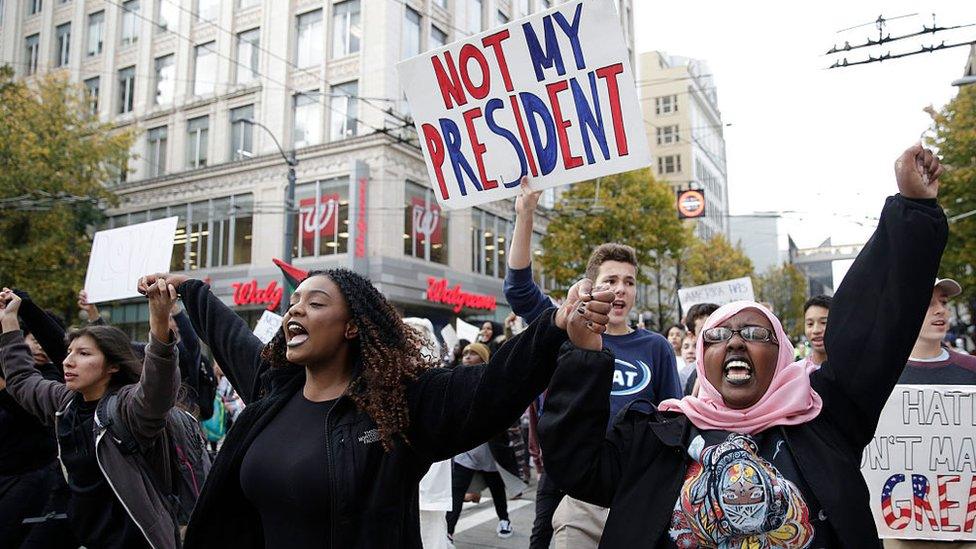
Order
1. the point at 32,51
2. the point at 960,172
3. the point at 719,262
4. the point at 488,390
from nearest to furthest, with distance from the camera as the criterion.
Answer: the point at 488,390
the point at 960,172
the point at 32,51
the point at 719,262

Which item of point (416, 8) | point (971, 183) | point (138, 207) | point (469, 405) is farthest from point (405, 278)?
point (469, 405)

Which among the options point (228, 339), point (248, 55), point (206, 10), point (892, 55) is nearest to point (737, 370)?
point (228, 339)

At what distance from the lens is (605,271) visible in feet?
14.0

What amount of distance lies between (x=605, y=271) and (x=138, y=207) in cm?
3047

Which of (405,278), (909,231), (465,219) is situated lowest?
(909,231)

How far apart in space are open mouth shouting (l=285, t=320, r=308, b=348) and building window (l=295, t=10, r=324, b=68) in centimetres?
2597

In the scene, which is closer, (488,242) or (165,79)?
(165,79)

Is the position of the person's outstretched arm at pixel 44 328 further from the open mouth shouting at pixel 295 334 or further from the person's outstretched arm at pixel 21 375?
the open mouth shouting at pixel 295 334

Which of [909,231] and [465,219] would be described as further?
[465,219]

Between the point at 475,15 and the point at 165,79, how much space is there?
1249 centimetres

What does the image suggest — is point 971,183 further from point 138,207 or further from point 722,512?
point 138,207

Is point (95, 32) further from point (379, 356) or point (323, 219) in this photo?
point (379, 356)

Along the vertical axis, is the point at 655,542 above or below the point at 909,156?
below

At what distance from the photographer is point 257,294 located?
2658 cm
